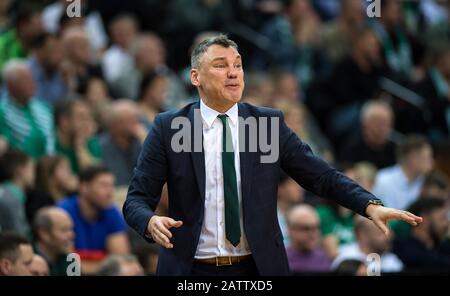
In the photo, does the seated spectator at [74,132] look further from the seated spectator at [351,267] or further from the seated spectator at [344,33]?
the seated spectator at [344,33]

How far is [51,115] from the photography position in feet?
33.9

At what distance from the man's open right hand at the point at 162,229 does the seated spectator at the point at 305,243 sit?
13.0ft

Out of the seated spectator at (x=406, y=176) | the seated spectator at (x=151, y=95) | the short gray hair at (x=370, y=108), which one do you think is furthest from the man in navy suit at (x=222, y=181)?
the short gray hair at (x=370, y=108)

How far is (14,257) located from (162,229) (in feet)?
5.67

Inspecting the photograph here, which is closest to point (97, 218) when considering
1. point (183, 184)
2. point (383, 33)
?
point (183, 184)

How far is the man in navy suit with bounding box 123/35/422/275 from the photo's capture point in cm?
541

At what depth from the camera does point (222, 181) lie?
5445 millimetres

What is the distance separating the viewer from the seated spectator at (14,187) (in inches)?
344

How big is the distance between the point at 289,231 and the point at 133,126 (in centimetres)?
172

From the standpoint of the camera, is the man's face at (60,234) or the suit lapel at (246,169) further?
the man's face at (60,234)

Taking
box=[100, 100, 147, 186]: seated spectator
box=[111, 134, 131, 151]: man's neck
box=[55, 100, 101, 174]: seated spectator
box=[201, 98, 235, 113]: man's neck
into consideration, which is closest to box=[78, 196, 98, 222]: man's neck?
box=[55, 100, 101, 174]: seated spectator

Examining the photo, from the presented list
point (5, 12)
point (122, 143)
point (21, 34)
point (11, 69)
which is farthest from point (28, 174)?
point (5, 12)

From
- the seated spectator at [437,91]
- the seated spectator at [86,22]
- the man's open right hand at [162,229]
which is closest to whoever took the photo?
the man's open right hand at [162,229]

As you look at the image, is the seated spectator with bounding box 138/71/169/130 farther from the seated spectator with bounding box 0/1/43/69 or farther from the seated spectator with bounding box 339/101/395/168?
the seated spectator with bounding box 339/101/395/168
